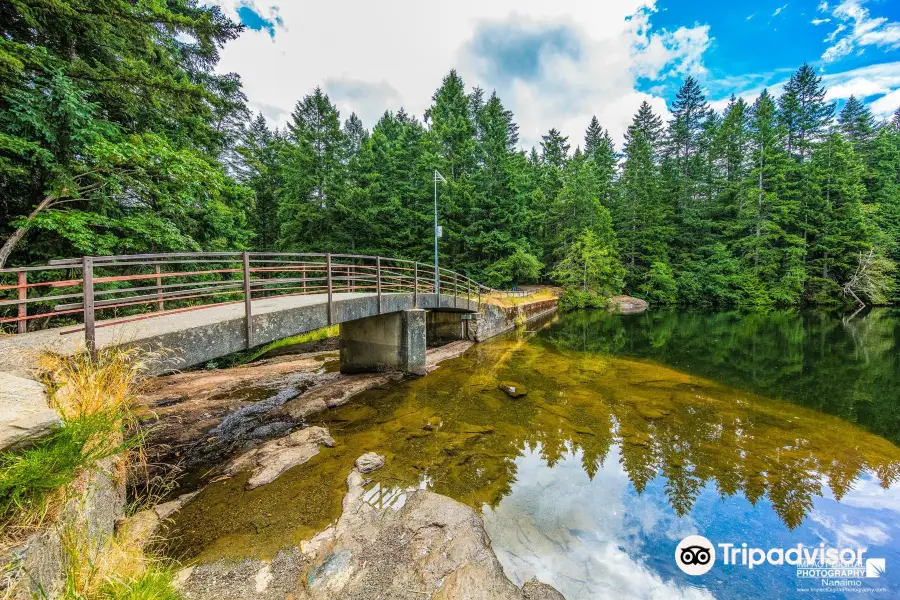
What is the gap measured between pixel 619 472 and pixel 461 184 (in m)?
23.0

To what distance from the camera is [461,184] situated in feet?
82.7

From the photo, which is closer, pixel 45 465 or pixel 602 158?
pixel 45 465

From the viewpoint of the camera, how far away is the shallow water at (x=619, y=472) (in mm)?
3793

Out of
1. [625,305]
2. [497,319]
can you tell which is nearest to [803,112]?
[625,305]

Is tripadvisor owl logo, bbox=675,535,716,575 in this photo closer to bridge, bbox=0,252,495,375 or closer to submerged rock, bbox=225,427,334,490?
submerged rock, bbox=225,427,334,490

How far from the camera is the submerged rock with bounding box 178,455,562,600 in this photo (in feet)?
10.1

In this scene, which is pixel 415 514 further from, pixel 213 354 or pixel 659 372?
pixel 659 372

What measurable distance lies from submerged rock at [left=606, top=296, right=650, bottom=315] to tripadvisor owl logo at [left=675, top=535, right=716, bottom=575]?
25879 mm

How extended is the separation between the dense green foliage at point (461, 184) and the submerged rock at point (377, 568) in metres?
7.84

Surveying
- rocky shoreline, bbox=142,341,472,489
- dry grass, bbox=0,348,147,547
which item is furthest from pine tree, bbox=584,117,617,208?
dry grass, bbox=0,348,147,547

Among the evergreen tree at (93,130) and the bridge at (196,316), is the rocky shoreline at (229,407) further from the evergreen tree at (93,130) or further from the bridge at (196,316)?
the evergreen tree at (93,130)

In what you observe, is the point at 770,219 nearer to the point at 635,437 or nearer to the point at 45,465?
the point at 635,437

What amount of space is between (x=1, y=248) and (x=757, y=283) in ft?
140

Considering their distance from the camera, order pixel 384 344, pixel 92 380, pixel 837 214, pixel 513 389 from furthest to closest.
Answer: pixel 837 214, pixel 384 344, pixel 513 389, pixel 92 380
